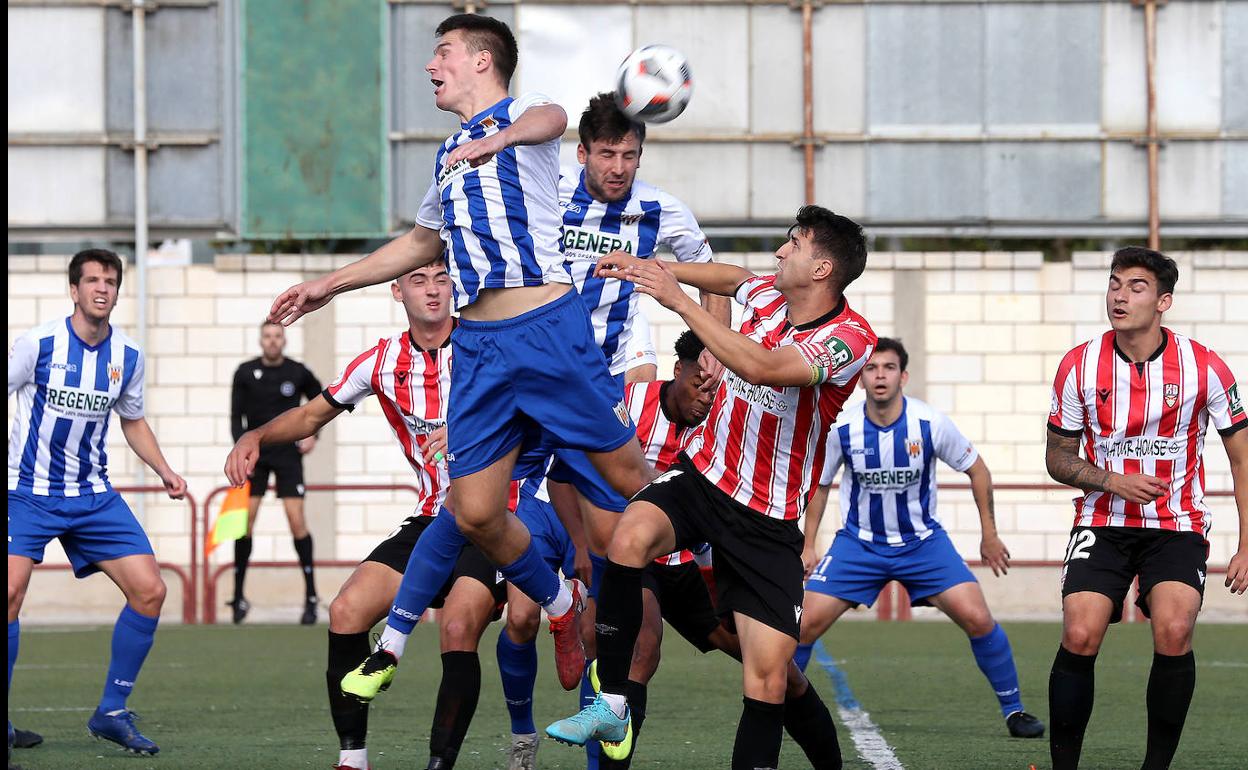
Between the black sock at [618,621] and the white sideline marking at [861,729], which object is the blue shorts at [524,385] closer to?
the black sock at [618,621]

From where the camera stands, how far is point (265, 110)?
17.3 meters

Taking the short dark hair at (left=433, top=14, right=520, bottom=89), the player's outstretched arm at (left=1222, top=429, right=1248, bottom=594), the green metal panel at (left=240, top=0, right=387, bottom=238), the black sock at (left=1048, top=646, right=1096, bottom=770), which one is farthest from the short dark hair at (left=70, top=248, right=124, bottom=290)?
the green metal panel at (left=240, top=0, right=387, bottom=238)

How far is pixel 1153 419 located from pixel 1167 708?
3.67 ft

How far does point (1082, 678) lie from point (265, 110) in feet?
41.5

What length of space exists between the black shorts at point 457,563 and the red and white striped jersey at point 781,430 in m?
1.06

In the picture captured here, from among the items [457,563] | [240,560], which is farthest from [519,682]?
[240,560]

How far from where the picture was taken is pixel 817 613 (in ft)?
28.2

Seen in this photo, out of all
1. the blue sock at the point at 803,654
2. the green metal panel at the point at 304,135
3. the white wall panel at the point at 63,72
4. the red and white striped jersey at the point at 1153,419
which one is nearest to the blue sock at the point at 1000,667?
the blue sock at the point at 803,654

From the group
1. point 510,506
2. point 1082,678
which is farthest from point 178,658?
point 1082,678

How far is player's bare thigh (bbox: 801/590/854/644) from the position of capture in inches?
337

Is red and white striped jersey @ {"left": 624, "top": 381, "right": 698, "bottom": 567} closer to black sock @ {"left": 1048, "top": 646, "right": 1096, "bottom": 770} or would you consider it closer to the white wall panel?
black sock @ {"left": 1048, "top": 646, "right": 1096, "bottom": 770}

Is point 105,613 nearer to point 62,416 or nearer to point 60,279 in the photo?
point 60,279

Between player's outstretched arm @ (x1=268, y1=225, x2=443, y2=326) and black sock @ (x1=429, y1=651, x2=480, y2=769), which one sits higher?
player's outstretched arm @ (x1=268, y1=225, x2=443, y2=326)

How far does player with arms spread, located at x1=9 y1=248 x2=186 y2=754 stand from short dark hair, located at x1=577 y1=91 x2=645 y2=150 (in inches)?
97.9
